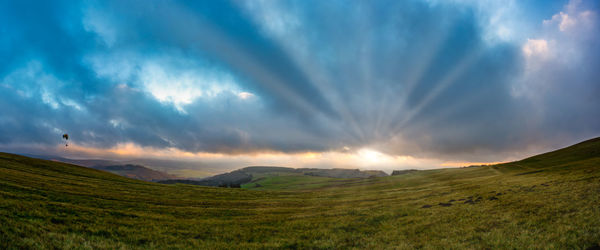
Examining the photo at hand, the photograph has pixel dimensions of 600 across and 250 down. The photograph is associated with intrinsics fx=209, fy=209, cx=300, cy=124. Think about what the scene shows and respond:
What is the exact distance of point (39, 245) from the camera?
1029 centimetres

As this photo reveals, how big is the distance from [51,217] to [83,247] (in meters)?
7.60

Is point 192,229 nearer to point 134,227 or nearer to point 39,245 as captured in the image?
point 134,227

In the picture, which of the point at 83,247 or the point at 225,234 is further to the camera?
the point at 225,234

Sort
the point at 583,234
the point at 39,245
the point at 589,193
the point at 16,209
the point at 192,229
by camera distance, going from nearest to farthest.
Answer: the point at 39,245, the point at 583,234, the point at 16,209, the point at 192,229, the point at 589,193

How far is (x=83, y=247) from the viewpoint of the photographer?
11.2 m

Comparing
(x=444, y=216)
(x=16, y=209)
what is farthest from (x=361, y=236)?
(x=16, y=209)

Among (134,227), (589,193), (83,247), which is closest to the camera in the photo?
(83,247)

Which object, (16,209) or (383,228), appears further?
(383,228)

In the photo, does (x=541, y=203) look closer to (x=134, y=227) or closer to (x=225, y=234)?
(x=225, y=234)

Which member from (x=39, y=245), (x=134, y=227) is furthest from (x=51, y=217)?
(x=39, y=245)

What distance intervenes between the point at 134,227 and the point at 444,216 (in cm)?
2820

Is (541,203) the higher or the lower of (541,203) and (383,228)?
the higher

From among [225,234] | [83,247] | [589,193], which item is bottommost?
[225,234]

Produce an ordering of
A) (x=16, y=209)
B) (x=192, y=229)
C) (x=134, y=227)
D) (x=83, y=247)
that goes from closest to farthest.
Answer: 1. (x=83, y=247)
2. (x=16, y=209)
3. (x=134, y=227)
4. (x=192, y=229)
